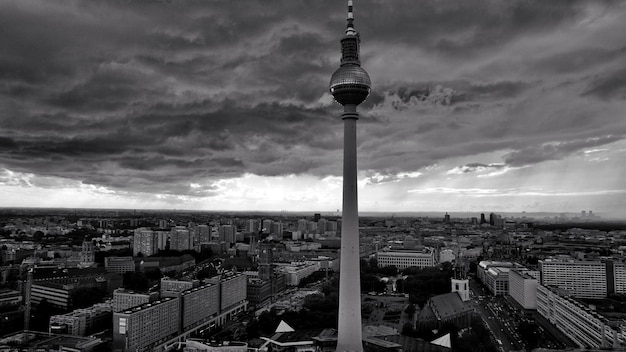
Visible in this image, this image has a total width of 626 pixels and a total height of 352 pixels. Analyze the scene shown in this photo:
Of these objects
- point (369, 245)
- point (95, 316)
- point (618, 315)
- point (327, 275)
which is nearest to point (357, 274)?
point (95, 316)

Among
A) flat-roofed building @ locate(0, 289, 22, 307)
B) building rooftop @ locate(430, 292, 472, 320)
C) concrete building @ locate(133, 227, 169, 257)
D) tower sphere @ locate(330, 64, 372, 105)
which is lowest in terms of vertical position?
flat-roofed building @ locate(0, 289, 22, 307)

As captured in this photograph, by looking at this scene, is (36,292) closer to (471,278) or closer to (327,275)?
(327,275)

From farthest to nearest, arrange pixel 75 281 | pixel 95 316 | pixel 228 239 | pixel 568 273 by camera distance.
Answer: pixel 228 239 → pixel 568 273 → pixel 75 281 → pixel 95 316

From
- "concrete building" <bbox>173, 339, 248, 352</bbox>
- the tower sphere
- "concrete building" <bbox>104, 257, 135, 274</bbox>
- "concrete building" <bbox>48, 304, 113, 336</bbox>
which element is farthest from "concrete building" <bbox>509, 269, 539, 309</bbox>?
A: "concrete building" <bbox>104, 257, 135, 274</bbox>

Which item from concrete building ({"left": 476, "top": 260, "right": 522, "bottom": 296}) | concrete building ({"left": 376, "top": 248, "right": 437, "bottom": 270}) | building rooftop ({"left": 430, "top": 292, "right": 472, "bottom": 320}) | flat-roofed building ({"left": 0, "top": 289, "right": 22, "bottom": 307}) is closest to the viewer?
building rooftop ({"left": 430, "top": 292, "right": 472, "bottom": 320})

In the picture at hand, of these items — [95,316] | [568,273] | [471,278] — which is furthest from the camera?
[471,278]

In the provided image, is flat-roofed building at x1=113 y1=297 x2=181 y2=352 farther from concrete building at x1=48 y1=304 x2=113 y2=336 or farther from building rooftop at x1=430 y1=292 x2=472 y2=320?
building rooftop at x1=430 y1=292 x2=472 y2=320

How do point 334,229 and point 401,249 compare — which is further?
point 334,229
